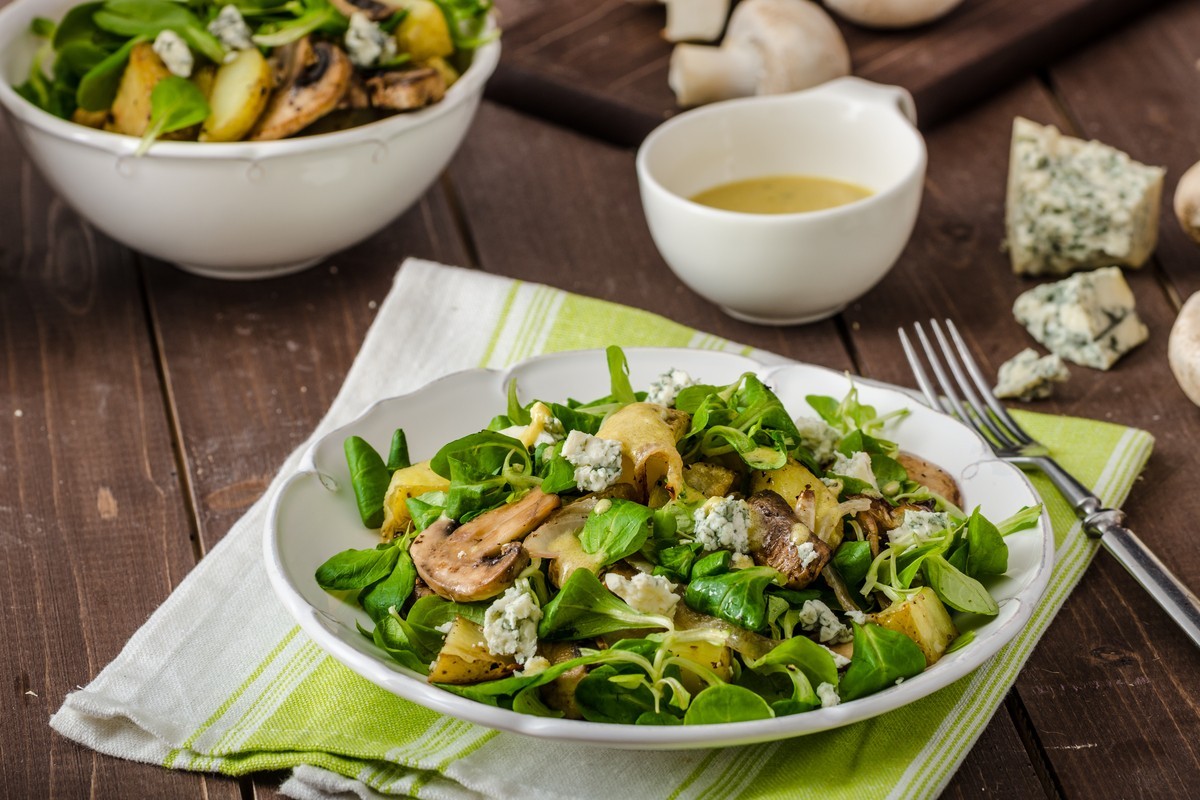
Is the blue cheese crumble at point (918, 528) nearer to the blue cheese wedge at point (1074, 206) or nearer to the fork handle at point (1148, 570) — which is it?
the fork handle at point (1148, 570)

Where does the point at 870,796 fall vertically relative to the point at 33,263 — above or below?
above

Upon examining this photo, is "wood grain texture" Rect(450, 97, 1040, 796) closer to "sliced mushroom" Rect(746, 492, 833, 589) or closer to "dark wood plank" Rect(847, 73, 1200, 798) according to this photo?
"dark wood plank" Rect(847, 73, 1200, 798)

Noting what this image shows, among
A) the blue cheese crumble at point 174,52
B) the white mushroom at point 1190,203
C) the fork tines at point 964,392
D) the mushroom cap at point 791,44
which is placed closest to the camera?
the fork tines at point 964,392

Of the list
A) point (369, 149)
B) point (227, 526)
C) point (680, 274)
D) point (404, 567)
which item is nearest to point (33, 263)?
point (369, 149)

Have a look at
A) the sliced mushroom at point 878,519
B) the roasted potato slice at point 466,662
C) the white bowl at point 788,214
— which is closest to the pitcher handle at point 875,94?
the white bowl at point 788,214

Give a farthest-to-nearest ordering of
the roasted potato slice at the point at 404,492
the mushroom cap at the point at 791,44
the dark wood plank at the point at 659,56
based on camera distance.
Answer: the dark wood plank at the point at 659,56 < the mushroom cap at the point at 791,44 < the roasted potato slice at the point at 404,492

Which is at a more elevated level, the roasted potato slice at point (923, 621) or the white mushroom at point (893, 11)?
the roasted potato slice at point (923, 621)

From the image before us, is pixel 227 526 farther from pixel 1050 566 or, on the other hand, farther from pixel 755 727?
pixel 1050 566
